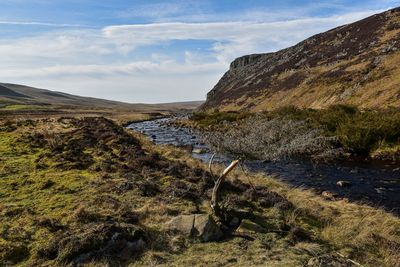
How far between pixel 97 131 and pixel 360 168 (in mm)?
26652

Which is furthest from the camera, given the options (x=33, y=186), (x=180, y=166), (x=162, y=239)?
(x=180, y=166)

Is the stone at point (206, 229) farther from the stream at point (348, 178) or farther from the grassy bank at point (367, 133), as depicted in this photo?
the grassy bank at point (367, 133)

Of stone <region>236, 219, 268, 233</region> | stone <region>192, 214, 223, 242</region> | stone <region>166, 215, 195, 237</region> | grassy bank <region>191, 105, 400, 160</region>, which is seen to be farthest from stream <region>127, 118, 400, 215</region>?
stone <region>166, 215, 195, 237</region>

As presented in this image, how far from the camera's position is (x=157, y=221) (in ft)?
43.9

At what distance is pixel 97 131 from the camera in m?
40.1

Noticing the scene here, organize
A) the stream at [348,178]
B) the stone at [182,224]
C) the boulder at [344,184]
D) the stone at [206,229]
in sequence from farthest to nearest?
the boulder at [344,184] → the stream at [348,178] → the stone at [182,224] → the stone at [206,229]

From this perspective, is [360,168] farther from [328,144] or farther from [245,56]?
[245,56]

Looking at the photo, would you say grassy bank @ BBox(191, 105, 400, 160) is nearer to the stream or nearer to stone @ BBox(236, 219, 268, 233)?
the stream

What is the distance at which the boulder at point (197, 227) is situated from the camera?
A: 12016mm

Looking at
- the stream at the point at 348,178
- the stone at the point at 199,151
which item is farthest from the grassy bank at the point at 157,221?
the stone at the point at 199,151

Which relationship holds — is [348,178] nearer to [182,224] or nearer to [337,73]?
[182,224]

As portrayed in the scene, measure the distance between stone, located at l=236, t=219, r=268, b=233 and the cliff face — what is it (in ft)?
106

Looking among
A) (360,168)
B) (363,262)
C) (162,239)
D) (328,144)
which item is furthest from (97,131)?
(363,262)

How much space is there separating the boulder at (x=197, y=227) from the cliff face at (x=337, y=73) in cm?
3373
